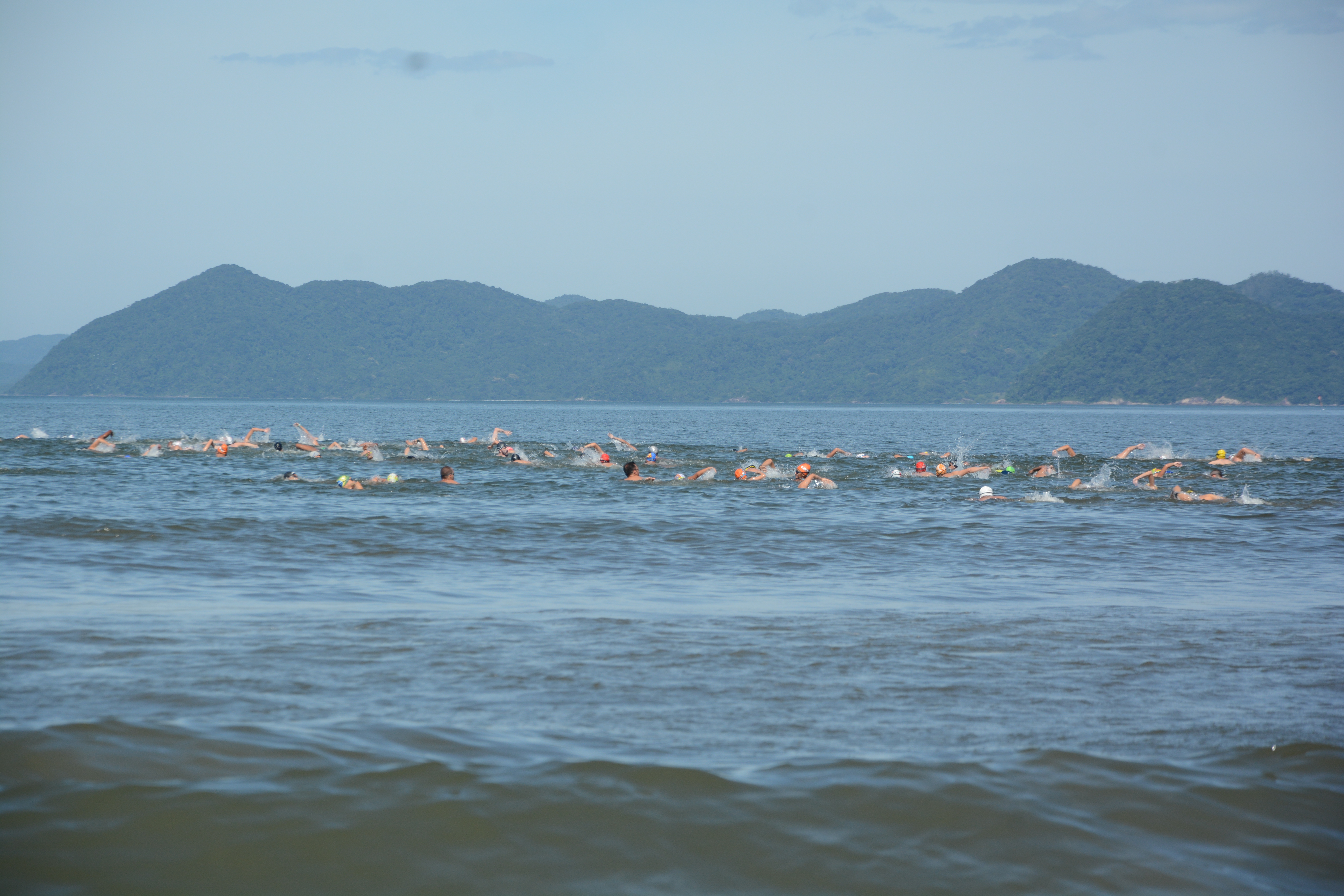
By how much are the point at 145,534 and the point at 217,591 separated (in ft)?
19.5

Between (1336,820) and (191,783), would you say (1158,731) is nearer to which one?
(1336,820)

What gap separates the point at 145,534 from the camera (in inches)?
669

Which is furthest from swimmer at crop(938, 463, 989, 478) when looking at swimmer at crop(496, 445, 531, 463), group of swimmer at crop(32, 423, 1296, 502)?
swimmer at crop(496, 445, 531, 463)

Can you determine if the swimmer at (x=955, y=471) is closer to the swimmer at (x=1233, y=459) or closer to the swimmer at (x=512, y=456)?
the swimmer at (x=1233, y=459)

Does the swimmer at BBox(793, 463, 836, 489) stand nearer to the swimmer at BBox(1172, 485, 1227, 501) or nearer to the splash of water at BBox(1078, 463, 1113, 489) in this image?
the splash of water at BBox(1078, 463, 1113, 489)

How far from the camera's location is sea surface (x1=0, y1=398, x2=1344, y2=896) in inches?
206

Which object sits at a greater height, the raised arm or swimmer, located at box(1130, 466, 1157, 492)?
the raised arm

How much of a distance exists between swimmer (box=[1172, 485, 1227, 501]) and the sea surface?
5.59 meters

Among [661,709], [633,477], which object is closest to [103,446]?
[633,477]

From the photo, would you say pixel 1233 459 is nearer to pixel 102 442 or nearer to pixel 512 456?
pixel 512 456

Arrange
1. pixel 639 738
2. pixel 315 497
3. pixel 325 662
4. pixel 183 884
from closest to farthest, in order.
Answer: pixel 183 884
pixel 639 738
pixel 325 662
pixel 315 497

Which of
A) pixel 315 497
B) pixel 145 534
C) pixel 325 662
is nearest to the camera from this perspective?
pixel 325 662

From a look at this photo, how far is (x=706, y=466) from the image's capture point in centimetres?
3822

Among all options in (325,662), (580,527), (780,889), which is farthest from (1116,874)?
(580,527)
